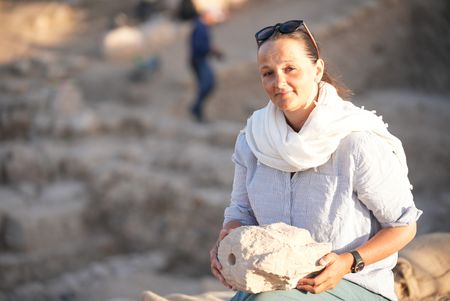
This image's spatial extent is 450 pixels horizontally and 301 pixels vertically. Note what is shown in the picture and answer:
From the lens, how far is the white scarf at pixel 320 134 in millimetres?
2217

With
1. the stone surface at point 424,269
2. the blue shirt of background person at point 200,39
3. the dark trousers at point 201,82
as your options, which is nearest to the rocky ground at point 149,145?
the dark trousers at point 201,82

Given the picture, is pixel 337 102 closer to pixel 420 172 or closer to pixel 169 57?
pixel 420 172

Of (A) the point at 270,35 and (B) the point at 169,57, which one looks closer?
(A) the point at 270,35

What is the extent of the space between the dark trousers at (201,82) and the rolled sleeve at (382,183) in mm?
6116

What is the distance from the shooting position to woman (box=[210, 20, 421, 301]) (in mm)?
2172

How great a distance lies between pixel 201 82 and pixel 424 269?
5.39m

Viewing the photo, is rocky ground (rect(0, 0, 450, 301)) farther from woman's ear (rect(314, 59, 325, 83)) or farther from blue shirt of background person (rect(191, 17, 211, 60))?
woman's ear (rect(314, 59, 325, 83))

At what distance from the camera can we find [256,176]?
2.38 meters

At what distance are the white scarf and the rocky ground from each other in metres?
2.76

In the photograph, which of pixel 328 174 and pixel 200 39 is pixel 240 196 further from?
pixel 200 39

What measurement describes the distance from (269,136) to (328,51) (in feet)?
25.3

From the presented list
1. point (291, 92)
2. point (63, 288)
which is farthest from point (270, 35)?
point (63, 288)

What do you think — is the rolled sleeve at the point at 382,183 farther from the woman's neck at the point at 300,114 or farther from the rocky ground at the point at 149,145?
the rocky ground at the point at 149,145

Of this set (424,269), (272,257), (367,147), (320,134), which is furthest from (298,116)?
(424,269)
